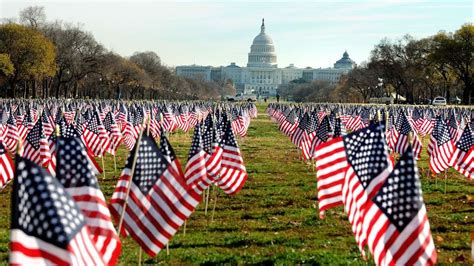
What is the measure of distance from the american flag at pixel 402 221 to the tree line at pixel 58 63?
2273 inches

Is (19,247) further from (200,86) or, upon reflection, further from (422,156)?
(200,86)

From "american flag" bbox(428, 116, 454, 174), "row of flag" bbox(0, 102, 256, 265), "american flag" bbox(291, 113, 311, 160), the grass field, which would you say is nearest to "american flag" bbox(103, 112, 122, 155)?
the grass field

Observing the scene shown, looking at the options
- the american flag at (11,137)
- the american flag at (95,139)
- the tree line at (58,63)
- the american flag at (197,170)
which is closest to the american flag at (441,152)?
the american flag at (197,170)

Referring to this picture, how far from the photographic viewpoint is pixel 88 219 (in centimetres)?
637

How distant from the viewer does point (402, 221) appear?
6535 millimetres

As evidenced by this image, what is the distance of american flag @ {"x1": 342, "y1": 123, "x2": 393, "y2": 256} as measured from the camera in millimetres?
7551

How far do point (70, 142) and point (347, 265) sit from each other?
4957mm

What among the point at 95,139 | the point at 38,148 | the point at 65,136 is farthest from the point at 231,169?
the point at 95,139

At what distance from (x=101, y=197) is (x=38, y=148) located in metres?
9.84

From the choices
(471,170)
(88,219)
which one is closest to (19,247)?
(88,219)

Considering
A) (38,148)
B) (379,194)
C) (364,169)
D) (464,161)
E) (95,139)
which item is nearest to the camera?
(379,194)

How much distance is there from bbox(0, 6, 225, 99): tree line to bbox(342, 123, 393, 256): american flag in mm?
A: 56285

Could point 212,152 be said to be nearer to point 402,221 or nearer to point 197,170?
point 197,170

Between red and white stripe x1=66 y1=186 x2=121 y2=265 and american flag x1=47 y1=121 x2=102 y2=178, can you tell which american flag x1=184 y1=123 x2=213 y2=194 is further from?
red and white stripe x1=66 y1=186 x2=121 y2=265
